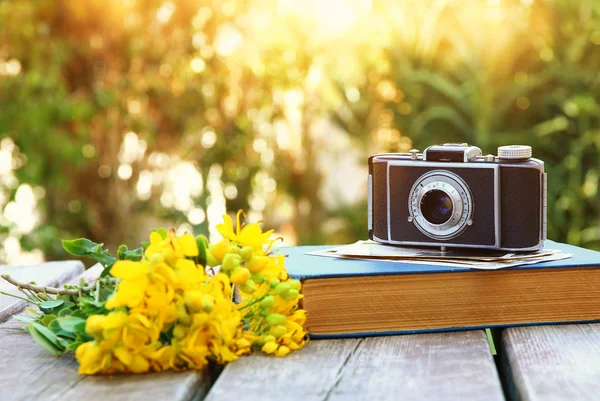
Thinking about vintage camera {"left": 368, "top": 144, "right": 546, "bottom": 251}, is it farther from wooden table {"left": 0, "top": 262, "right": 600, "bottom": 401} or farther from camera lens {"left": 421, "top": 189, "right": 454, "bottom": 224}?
wooden table {"left": 0, "top": 262, "right": 600, "bottom": 401}

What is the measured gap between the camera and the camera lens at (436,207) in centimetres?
Result: 115

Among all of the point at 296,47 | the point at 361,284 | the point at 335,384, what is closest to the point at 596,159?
the point at 296,47

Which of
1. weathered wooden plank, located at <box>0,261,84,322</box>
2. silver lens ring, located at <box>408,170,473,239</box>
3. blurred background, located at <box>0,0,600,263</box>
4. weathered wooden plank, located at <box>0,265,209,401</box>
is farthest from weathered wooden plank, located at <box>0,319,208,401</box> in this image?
blurred background, located at <box>0,0,600,263</box>

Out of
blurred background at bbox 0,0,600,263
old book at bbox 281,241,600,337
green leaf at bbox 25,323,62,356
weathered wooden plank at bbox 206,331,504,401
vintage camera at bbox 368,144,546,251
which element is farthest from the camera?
blurred background at bbox 0,0,600,263

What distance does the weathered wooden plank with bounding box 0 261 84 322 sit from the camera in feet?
3.96

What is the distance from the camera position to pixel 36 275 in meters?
1.38

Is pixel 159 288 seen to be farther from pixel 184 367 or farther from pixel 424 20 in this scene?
pixel 424 20

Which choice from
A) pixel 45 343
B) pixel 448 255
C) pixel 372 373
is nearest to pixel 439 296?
pixel 448 255

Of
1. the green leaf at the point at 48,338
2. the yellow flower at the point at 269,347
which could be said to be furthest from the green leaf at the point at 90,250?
the yellow flower at the point at 269,347

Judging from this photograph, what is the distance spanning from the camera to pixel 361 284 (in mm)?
1017

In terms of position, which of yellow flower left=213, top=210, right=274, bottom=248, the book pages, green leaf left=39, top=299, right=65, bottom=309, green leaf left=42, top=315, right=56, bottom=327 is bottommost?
green leaf left=42, top=315, right=56, bottom=327

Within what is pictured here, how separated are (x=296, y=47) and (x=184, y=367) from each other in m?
3.38

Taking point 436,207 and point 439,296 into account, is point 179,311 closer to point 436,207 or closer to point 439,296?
point 439,296

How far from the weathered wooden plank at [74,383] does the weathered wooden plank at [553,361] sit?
309 mm
